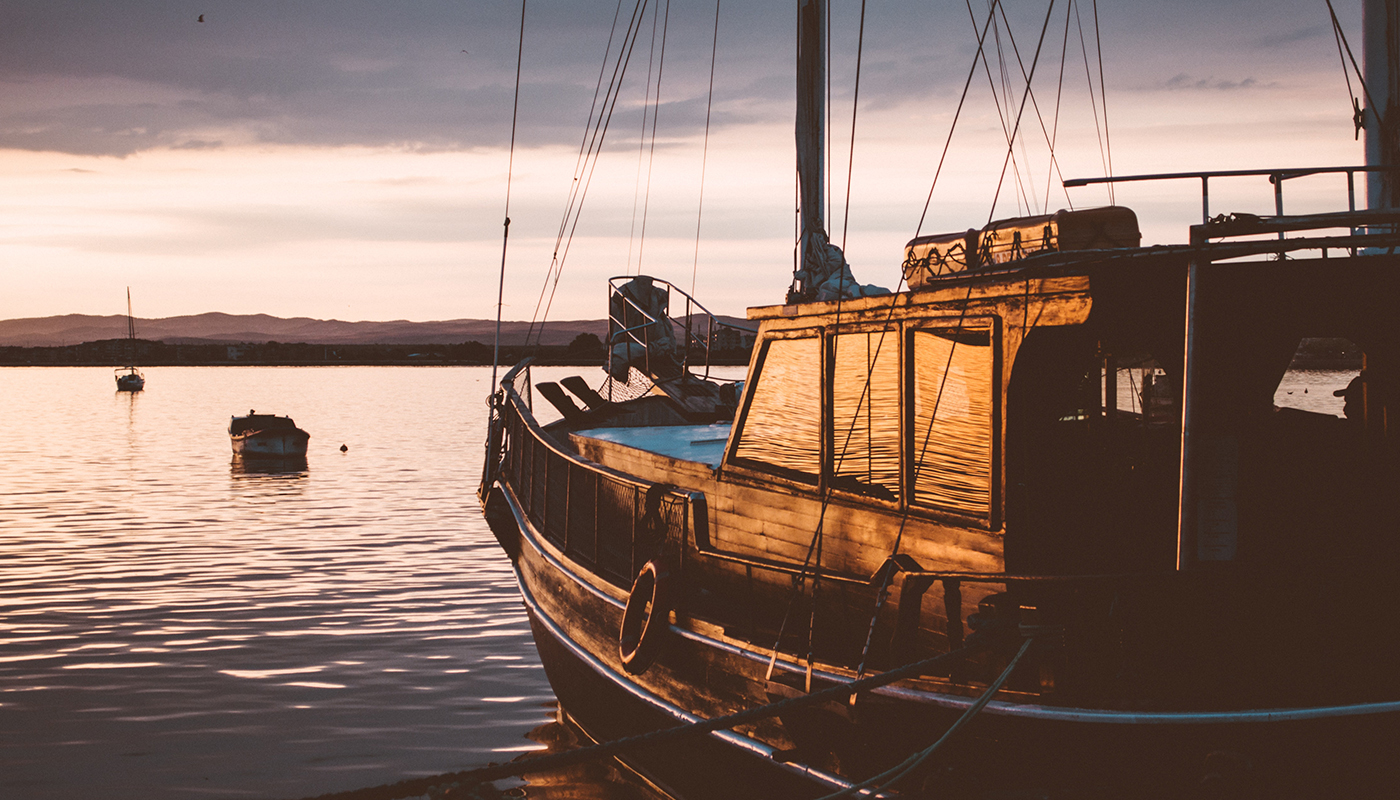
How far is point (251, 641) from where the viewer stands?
659 inches

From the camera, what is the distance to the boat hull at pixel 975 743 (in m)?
4.83

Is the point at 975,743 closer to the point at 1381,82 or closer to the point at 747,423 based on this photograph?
the point at 747,423

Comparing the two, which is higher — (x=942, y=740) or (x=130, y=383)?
(x=942, y=740)

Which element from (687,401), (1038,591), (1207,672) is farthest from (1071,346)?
(687,401)

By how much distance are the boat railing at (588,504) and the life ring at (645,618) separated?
233 millimetres

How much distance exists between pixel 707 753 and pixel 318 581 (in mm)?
16050

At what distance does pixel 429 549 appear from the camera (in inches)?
995

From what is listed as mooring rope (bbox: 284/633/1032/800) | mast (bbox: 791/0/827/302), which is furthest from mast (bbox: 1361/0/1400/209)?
mast (bbox: 791/0/827/302)

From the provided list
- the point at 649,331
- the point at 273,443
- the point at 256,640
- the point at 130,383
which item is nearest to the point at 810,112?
the point at 649,331

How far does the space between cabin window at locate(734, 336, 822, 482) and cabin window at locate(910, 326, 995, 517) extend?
99 cm

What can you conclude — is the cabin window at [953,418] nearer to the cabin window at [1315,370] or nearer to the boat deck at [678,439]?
the cabin window at [1315,370]

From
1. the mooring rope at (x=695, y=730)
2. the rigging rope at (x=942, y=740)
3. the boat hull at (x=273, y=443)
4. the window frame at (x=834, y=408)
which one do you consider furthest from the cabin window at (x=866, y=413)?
the boat hull at (x=273, y=443)

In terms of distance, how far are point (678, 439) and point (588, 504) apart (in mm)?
2126

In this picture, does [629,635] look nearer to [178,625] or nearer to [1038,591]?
[1038,591]
